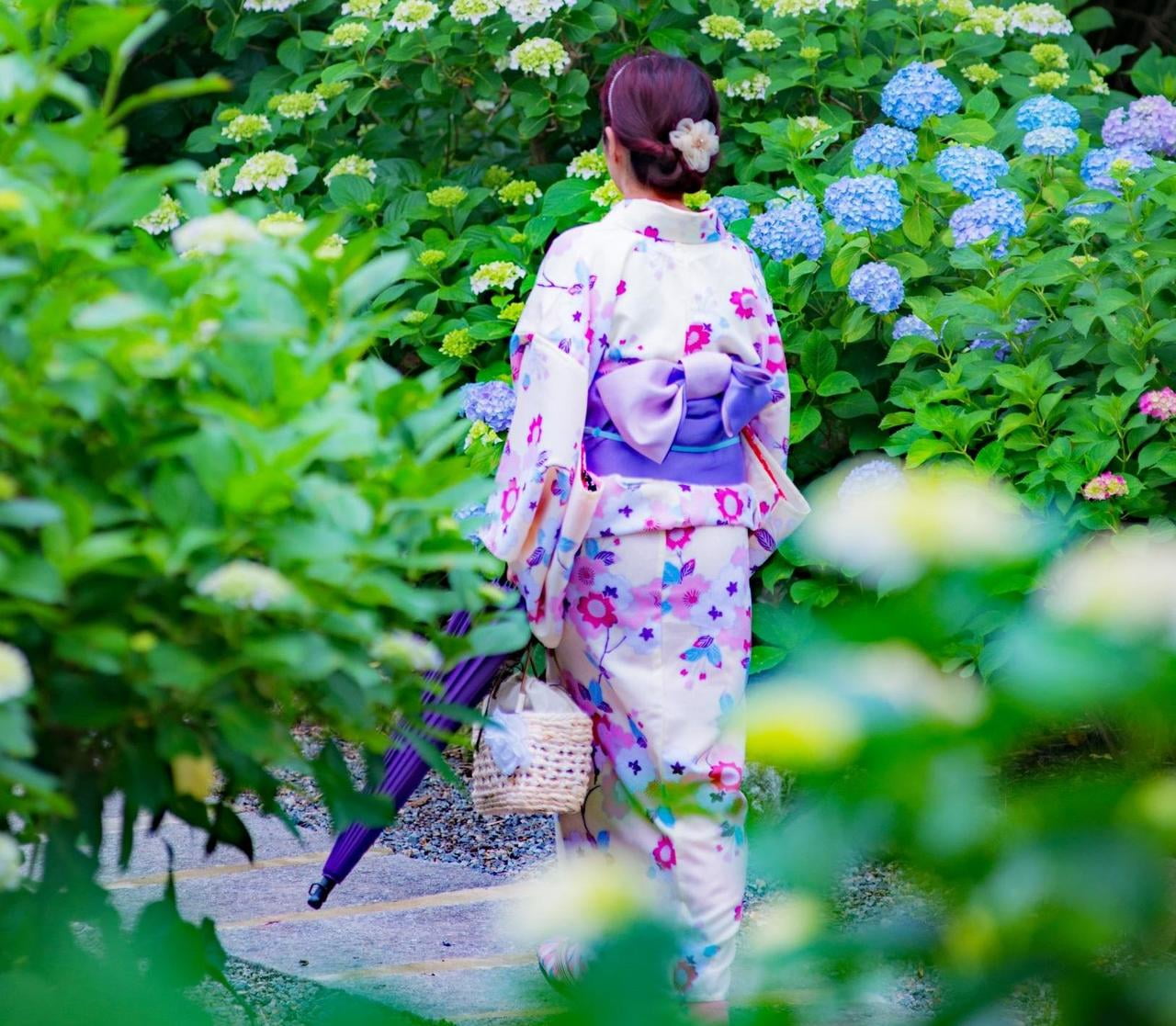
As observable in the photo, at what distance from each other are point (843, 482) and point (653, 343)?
3.19 feet

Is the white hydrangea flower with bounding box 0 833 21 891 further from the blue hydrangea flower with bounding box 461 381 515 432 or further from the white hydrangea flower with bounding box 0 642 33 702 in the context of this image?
the blue hydrangea flower with bounding box 461 381 515 432

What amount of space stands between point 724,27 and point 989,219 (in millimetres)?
1174

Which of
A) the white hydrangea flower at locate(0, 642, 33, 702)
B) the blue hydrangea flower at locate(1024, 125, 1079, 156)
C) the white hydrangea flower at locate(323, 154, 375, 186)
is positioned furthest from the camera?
the white hydrangea flower at locate(323, 154, 375, 186)

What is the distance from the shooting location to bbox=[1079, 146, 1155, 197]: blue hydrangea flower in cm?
380

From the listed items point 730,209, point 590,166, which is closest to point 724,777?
point 730,209

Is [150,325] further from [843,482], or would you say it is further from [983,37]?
[983,37]

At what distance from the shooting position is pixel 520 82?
4.60 m

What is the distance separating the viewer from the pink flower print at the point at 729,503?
2.82m

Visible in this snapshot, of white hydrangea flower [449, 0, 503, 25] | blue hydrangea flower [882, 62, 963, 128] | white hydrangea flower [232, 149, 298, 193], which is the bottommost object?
white hydrangea flower [232, 149, 298, 193]

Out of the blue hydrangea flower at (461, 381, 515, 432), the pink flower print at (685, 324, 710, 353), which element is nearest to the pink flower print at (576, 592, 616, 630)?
the pink flower print at (685, 324, 710, 353)

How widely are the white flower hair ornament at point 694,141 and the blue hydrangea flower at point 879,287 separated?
39.3 inches

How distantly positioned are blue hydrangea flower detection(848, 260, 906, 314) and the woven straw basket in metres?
1.41

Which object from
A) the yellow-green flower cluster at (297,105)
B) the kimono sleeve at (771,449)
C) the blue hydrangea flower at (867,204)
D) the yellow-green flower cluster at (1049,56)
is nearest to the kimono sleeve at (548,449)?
the kimono sleeve at (771,449)

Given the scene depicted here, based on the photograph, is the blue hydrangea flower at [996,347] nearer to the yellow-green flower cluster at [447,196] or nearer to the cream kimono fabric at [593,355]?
the cream kimono fabric at [593,355]
